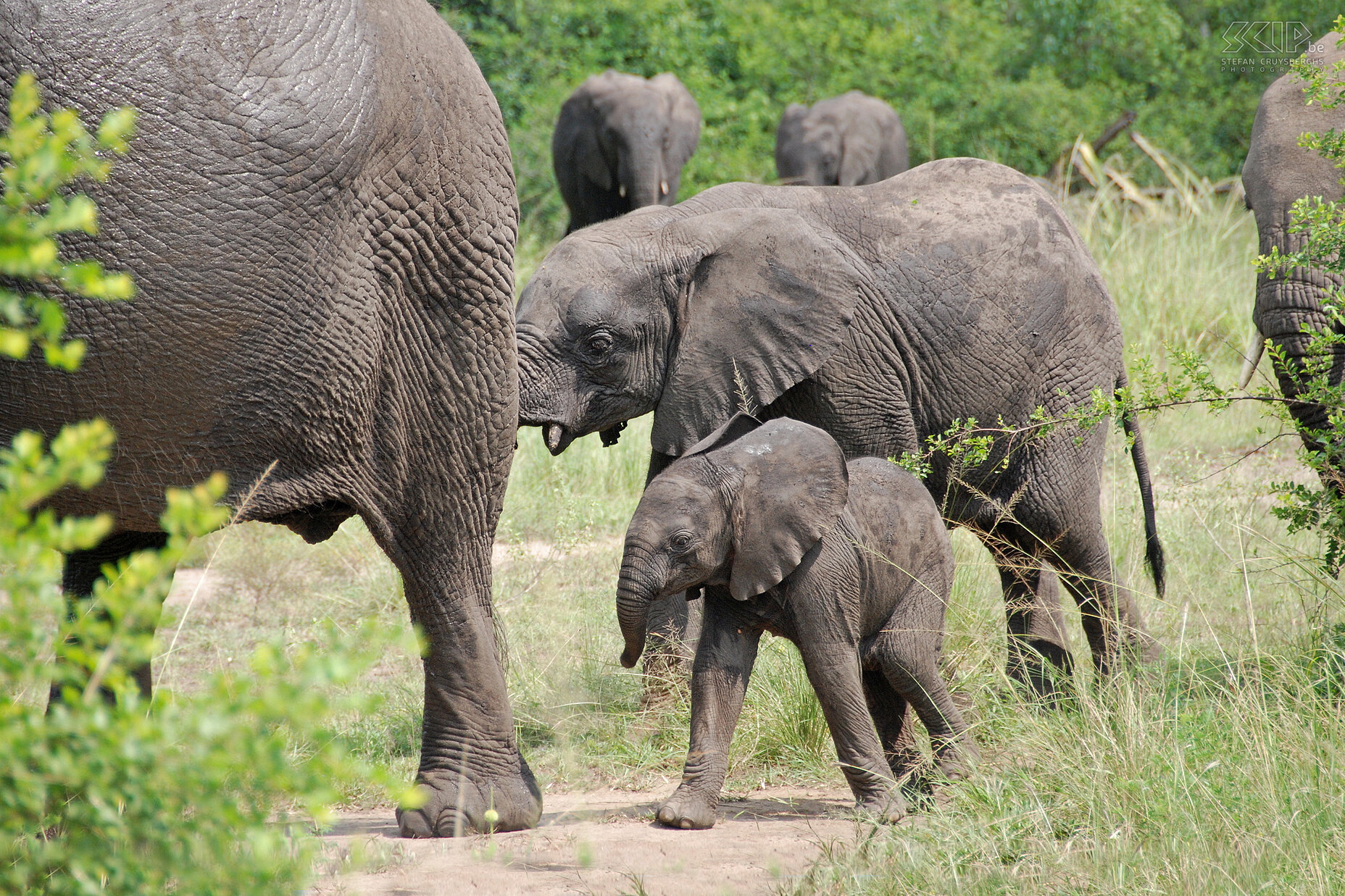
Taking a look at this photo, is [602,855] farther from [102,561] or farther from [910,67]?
[910,67]

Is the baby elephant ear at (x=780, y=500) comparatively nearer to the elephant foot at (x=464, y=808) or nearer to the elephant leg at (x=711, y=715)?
the elephant leg at (x=711, y=715)

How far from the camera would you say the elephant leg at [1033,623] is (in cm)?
469

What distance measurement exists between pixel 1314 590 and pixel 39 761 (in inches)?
156

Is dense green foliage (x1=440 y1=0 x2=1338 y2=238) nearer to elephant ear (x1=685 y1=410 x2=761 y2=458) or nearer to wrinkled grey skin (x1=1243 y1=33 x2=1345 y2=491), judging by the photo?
wrinkled grey skin (x1=1243 y1=33 x2=1345 y2=491)

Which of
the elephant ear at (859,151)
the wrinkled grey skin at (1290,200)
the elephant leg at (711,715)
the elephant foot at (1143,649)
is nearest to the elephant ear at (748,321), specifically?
the elephant leg at (711,715)

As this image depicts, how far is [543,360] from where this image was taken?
175 inches

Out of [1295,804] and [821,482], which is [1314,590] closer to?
[1295,804]

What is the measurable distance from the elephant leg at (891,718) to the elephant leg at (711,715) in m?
0.48

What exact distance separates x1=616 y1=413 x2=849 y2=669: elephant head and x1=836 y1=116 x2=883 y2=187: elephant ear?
9225 millimetres

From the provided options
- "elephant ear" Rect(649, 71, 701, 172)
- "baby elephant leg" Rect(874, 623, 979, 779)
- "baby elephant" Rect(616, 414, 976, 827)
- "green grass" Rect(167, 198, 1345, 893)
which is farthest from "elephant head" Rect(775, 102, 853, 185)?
"baby elephant leg" Rect(874, 623, 979, 779)

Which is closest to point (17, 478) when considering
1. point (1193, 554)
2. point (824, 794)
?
point (824, 794)

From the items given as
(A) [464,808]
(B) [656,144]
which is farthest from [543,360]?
(B) [656,144]

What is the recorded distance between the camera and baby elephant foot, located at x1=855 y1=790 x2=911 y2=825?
345cm

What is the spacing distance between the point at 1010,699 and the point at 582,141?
9032 millimetres
